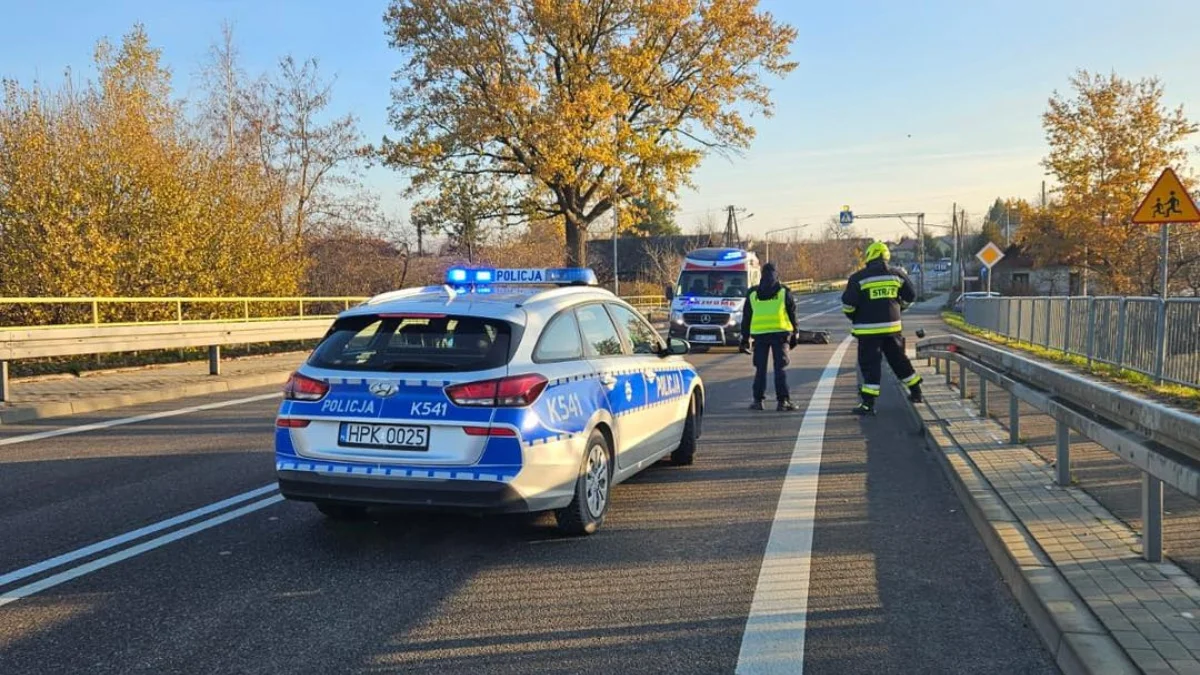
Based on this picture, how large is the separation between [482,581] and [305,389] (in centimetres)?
160

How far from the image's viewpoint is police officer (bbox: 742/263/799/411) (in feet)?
36.8

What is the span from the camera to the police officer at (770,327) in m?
11.2

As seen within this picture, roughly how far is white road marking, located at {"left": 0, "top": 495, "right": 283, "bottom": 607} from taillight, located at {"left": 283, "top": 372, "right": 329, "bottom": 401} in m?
1.16

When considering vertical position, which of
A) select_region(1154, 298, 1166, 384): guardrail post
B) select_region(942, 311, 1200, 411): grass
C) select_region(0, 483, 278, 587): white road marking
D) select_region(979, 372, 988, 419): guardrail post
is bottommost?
select_region(0, 483, 278, 587): white road marking

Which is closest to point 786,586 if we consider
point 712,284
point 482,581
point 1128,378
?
point 482,581

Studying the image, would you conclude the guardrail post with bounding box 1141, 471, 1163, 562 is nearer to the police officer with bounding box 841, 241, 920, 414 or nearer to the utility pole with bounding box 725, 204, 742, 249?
the police officer with bounding box 841, 241, 920, 414

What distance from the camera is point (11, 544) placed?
5352 millimetres

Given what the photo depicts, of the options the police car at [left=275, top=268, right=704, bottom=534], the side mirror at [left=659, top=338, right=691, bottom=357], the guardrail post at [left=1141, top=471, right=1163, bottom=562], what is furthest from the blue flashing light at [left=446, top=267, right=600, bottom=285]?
the guardrail post at [left=1141, top=471, right=1163, bottom=562]

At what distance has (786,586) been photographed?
4621 millimetres

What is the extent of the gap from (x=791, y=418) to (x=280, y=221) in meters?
22.9

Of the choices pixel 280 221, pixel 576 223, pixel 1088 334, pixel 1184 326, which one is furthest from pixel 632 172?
pixel 1184 326

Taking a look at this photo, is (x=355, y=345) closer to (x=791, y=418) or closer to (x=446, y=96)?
(x=791, y=418)

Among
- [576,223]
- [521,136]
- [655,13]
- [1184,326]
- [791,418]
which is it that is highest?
[655,13]

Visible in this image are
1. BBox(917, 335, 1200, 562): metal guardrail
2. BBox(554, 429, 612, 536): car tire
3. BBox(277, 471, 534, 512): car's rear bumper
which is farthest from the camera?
BBox(554, 429, 612, 536): car tire
